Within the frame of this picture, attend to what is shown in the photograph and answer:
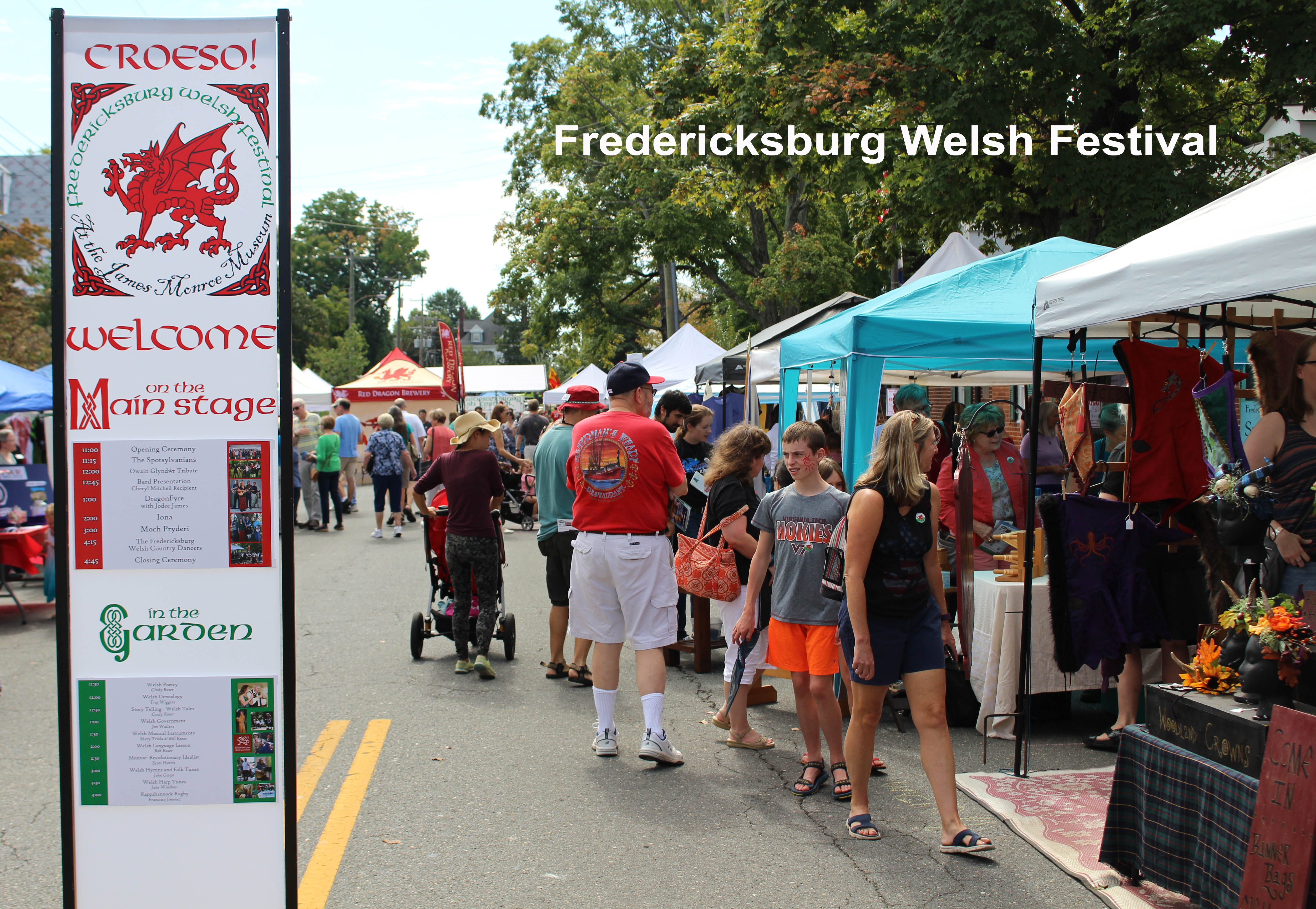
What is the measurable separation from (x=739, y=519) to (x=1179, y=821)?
2.64m

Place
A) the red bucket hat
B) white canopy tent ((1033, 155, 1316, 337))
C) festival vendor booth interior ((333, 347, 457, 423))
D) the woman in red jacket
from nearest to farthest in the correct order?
white canopy tent ((1033, 155, 1316, 337)), the woman in red jacket, the red bucket hat, festival vendor booth interior ((333, 347, 457, 423))

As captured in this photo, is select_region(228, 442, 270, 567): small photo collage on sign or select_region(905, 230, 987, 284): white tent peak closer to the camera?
select_region(228, 442, 270, 567): small photo collage on sign

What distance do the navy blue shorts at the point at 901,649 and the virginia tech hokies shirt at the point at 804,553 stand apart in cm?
54

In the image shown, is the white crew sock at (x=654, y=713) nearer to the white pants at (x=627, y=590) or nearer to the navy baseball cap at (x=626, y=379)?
the white pants at (x=627, y=590)

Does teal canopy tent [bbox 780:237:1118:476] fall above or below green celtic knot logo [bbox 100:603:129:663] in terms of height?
above

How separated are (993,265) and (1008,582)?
9.27ft

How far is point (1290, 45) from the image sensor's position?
33.3 feet

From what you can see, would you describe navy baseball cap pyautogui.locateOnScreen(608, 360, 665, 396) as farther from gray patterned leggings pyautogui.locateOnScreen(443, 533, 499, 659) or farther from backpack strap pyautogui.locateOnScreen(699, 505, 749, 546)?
gray patterned leggings pyautogui.locateOnScreen(443, 533, 499, 659)

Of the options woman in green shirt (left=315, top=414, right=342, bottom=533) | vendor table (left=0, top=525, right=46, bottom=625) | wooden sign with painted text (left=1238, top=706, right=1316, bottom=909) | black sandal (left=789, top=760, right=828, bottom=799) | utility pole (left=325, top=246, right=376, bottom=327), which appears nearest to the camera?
wooden sign with painted text (left=1238, top=706, right=1316, bottom=909)

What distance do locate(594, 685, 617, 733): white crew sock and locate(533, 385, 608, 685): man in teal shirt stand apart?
137 cm

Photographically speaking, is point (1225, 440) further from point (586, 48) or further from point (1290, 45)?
point (586, 48)

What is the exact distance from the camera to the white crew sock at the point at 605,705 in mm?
5387

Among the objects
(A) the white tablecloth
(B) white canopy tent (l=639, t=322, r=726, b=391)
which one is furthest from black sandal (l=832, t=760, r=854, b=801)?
(B) white canopy tent (l=639, t=322, r=726, b=391)

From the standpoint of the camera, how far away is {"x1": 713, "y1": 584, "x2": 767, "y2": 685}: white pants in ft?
18.0
